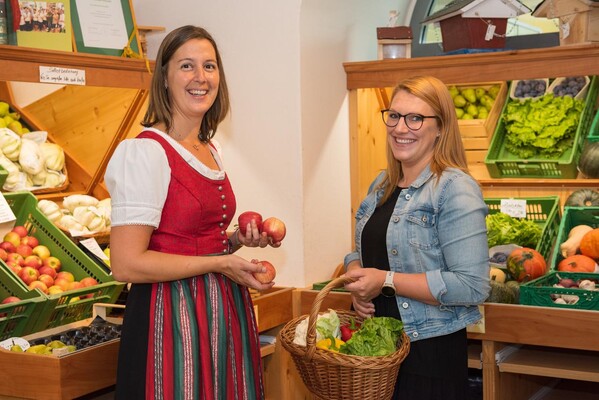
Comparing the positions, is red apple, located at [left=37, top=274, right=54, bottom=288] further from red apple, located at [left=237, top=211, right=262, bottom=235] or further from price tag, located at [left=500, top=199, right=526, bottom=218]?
price tag, located at [left=500, top=199, right=526, bottom=218]

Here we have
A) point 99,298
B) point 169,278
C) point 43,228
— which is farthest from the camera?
point 43,228

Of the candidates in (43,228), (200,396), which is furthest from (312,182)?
(200,396)

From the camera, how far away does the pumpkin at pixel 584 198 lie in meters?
4.23

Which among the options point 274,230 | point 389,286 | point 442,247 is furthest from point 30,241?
point 442,247

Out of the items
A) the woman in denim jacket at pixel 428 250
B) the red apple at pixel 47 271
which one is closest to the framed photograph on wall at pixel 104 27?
the red apple at pixel 47 271

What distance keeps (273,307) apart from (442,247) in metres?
1.27

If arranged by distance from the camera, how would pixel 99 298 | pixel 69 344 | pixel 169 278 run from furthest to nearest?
pixel 99 298 < pixel 69 344 < pixel 169 278

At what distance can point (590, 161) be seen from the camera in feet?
14.2

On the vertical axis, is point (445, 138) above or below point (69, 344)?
above

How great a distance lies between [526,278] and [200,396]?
5.91 feet

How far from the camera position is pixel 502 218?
4320 mm

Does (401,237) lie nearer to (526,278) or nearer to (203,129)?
(203,129)

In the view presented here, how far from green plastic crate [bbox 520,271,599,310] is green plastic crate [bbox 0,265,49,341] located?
70.4 inches

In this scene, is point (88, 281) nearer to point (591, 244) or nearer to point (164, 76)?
point (164, 76)
